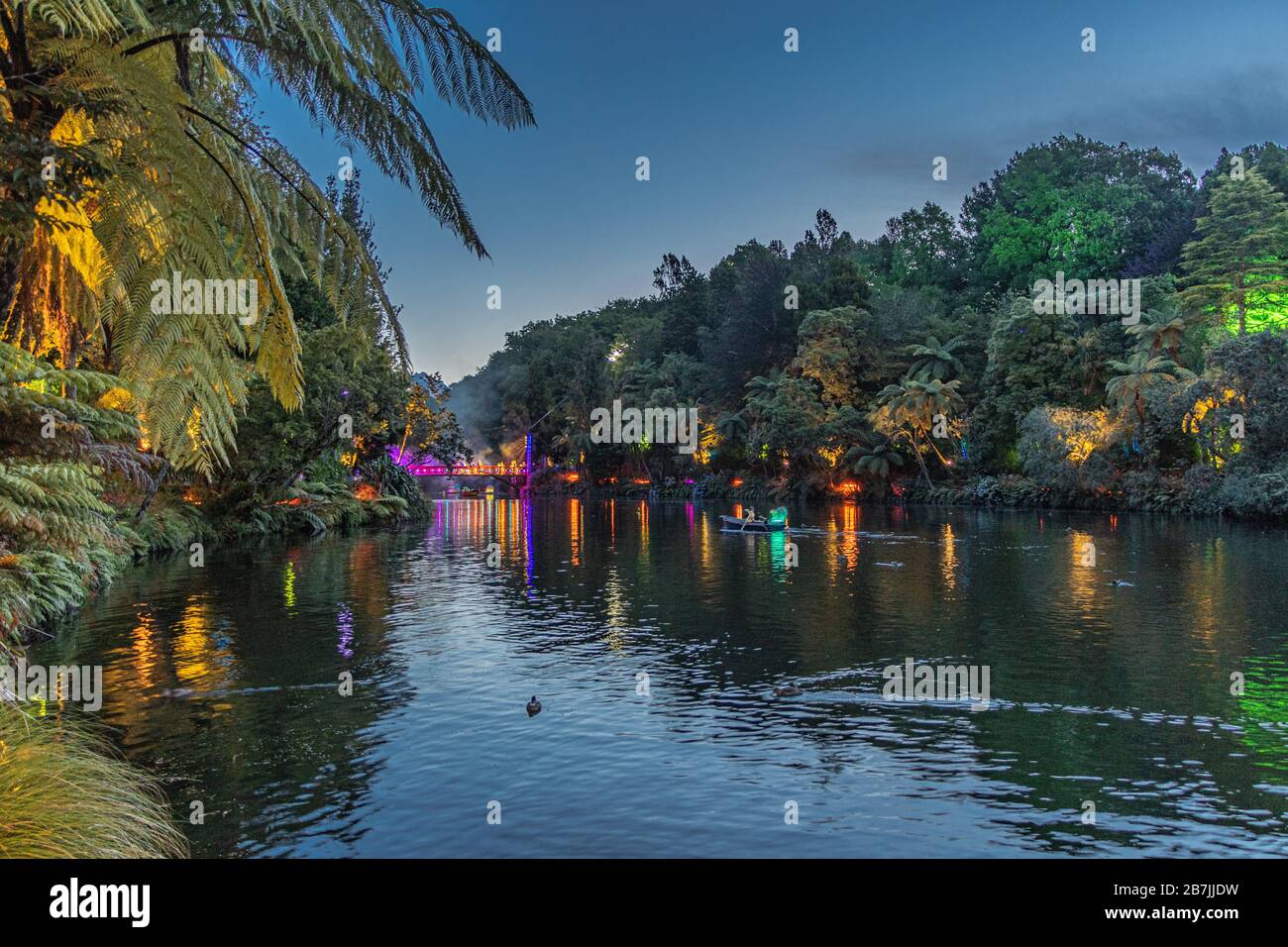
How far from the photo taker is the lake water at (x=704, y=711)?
8.88 meters

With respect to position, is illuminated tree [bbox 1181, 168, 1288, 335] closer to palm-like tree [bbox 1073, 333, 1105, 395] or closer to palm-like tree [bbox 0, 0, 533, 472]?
palm-like tree [bbox 1073, 333, 1105, 395]

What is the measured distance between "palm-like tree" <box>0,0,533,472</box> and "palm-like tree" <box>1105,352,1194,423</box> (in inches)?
1958

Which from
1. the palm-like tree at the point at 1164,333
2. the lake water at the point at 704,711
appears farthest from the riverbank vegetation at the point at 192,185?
the palm-like tree at the point at 1164,333

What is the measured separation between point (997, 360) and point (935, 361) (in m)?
6.16

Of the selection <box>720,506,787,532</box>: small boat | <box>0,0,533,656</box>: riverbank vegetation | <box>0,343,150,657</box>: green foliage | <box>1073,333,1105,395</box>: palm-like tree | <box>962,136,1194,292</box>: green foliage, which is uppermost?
<box>962,136,1194,292</box>: green foliage

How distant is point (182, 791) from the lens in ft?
31.8

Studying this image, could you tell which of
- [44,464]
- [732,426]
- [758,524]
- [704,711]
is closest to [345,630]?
[44,464]

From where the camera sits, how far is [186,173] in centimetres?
680

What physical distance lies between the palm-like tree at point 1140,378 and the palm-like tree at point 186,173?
49.7m

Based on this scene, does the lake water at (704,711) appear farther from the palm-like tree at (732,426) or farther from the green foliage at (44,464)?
the palm-like tree at (732,426)

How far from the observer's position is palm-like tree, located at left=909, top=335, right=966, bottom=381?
2638 inches

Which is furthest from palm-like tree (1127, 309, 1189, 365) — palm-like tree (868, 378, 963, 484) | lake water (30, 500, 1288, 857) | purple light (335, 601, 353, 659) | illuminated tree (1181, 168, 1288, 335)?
purple light (335, 601, 353, 659)

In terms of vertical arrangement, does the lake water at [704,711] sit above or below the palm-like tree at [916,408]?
below

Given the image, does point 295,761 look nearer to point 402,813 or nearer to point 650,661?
point 402,813
